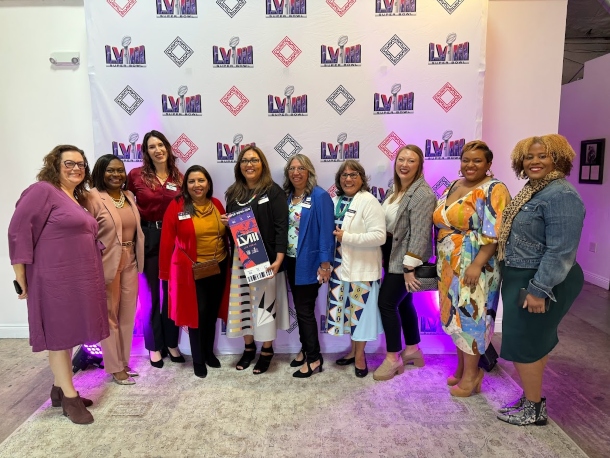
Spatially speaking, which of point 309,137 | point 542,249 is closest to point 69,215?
point 309,137

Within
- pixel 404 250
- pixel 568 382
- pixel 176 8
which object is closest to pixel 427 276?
pixel 404 250

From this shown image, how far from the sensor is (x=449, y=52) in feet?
10.7

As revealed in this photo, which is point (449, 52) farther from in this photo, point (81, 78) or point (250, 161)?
point (81, 78)

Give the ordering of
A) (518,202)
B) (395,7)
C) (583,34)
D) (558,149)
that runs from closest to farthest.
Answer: (558,149), (518,202), (395,7), (583,34)

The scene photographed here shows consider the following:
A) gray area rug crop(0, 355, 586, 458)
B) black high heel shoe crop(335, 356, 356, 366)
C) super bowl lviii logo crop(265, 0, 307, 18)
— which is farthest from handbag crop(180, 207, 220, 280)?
super bowl lviii logo crop(265, 0, 307, 18)

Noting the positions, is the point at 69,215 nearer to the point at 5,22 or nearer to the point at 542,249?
the point at 5,22

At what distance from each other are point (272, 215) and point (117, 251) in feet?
3.65

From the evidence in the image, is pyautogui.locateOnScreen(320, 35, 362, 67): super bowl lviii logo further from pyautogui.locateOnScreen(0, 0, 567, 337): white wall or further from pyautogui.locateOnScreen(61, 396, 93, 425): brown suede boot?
→ pyautogui.locateOnScreen(61, 396, 93, 425): brown suede boot

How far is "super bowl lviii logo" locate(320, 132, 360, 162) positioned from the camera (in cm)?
334

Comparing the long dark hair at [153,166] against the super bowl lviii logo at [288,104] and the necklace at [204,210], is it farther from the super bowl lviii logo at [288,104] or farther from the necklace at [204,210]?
the super bowl lviii logo at [288,104]

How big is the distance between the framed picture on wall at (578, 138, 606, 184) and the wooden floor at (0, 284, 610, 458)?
2118 mm

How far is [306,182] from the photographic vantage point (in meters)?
3.04

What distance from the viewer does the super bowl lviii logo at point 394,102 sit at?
3.29m

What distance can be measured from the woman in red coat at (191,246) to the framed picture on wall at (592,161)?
507 cm
